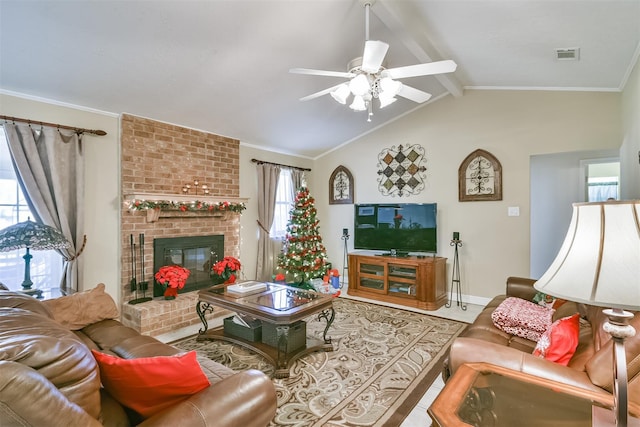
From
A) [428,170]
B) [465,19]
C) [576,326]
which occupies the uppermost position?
[465,19]

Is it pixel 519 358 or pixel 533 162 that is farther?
pixel 533 162

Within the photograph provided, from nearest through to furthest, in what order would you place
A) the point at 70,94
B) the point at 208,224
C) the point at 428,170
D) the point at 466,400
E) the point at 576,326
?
the point at 466,400
the point at 576,326
the point at 70,94
the point at 208,224
the point at 428,170

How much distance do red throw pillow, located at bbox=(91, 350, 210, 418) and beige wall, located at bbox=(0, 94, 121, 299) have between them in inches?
108

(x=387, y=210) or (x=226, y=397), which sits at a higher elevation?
(x=387, y=210)

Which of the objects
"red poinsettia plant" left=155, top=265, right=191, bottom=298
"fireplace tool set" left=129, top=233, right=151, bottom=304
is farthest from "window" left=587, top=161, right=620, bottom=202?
"fireplace tool set" left=129, top=233, right=151, bottom=304

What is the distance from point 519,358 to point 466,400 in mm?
561

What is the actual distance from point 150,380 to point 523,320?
243cm

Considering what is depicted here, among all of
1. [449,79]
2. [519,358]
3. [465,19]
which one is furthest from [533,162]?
[519,358]

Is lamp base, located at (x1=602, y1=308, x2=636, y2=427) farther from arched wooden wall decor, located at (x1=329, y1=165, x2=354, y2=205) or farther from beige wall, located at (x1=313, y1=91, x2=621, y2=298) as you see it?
arched wooden wall decor, located at (x1=329, y1=165, x2=354, y2=205)

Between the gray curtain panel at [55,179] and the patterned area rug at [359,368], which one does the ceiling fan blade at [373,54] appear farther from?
the gray curtain panel at [55,179]

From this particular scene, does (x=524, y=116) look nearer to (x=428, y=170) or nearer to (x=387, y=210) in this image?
(x=428, y=170)

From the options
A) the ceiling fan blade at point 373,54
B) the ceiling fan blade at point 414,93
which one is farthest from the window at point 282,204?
the ceiling fan blade at point 373,54

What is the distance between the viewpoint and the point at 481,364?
1.47 m

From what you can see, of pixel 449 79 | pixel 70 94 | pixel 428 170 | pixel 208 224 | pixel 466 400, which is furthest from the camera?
pixel 428 170
